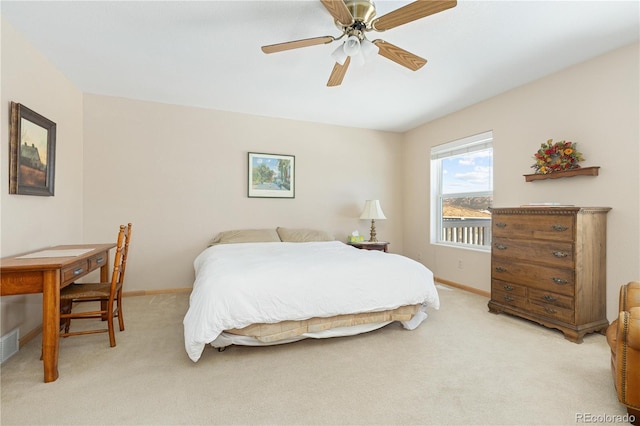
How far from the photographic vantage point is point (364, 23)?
2025 mm

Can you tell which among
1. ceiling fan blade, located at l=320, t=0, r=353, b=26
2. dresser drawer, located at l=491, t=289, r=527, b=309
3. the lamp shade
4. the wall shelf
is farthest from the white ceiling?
dresser drawer, located at l=491, t=289, r=527, b=309

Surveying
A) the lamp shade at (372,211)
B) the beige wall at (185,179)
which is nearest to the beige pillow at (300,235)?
the beige wall at (185,179)

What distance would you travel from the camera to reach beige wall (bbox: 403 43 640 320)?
2551mm

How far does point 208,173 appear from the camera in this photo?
4.20 m

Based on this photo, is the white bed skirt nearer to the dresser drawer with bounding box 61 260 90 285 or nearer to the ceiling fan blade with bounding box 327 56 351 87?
the dresser drawer with bounding box 61 260 90 285

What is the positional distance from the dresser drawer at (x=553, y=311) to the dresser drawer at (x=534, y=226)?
0.60 meters

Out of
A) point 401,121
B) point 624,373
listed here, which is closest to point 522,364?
point 624,373

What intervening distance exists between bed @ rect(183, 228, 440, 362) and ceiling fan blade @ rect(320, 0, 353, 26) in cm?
175

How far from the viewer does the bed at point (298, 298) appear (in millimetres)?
2104

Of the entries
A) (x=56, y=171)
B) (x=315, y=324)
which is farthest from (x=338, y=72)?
(x=56, y=171)

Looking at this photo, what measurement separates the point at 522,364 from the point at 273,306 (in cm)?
179

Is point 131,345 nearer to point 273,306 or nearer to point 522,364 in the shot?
point 273,306

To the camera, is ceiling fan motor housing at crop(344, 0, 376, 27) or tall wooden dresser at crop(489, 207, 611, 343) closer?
ceiling fan motor housing at crop(344, 0, 376, 27)

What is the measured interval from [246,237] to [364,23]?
9.31 feet
